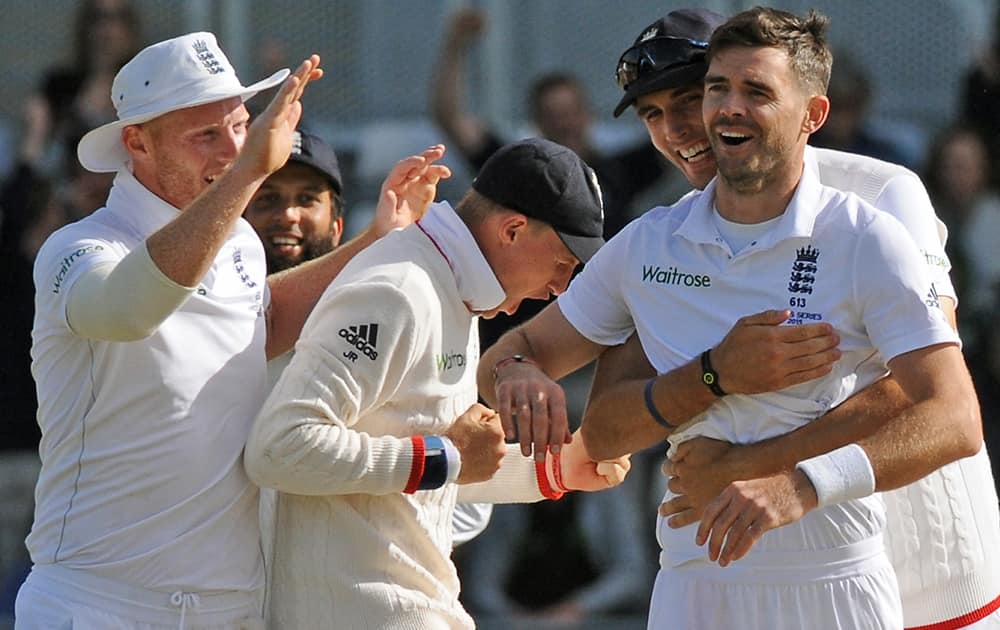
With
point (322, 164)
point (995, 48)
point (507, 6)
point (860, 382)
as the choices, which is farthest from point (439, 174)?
point (995, 48)

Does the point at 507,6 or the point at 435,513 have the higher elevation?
the point at 507,6

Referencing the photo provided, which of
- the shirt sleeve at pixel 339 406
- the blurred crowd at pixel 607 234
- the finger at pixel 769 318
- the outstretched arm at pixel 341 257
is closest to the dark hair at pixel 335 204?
the outstretched arm at pixel 341 257

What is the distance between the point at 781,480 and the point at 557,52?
18.0 ft

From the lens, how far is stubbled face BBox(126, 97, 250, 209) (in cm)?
427

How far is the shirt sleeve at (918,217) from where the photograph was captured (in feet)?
13.1

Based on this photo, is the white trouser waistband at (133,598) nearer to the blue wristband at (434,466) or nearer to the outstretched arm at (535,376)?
the blue wristband at (434,466)

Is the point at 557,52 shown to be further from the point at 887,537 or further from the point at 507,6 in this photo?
the point at 887,537

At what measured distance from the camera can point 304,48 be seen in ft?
28.9

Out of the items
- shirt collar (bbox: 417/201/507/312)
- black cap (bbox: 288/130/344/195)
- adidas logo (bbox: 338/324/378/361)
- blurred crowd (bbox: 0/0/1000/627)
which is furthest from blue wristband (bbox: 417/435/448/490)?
blurred crowd (bbox: 0/0/1000/627)

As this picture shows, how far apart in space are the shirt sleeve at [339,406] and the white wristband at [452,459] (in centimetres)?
10

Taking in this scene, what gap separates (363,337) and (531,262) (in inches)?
21.7

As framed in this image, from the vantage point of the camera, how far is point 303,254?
5.34m

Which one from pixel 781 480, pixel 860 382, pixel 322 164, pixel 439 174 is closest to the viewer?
pixel 781 480

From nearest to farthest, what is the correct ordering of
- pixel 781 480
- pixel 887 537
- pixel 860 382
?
pixel 781 480 → pixel 860 382 → pixel 887 537
